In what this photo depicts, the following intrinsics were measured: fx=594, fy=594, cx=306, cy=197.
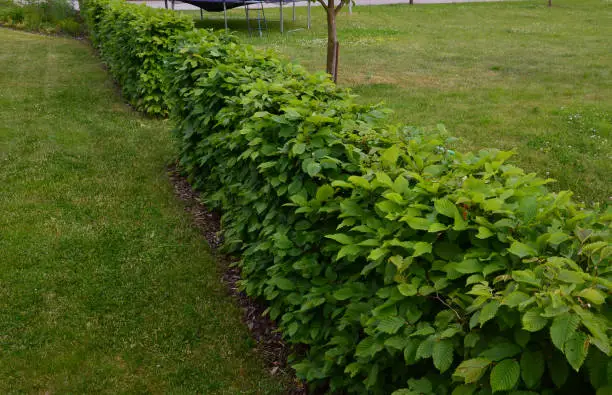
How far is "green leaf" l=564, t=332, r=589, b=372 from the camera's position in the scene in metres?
1.49

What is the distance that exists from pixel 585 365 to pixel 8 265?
377 cm

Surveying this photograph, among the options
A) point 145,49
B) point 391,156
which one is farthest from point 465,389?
point 145,49

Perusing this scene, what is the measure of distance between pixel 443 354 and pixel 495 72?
9386mm

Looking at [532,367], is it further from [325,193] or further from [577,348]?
[325,193]

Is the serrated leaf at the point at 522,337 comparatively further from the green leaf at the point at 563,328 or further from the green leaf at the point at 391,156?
the green leaf at the point at 391,156

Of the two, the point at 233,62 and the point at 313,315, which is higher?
the point at 233,62

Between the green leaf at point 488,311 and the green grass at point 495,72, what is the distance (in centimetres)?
385

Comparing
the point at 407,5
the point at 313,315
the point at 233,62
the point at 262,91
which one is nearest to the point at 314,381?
the point at 313,315

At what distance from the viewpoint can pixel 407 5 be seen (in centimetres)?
2155

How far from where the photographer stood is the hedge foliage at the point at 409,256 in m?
1.68

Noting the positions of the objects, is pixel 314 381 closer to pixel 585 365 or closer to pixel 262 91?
Result: pixel 585 365

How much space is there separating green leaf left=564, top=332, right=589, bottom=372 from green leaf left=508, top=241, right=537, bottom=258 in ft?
1.09

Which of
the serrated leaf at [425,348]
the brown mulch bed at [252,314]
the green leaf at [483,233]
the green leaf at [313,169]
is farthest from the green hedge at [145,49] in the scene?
the serrated leaf at [425,348]

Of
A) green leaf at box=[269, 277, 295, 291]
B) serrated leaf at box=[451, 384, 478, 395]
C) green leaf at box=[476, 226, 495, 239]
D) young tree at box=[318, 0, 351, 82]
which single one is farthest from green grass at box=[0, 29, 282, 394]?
young tree at box=[318, 0, 351, 82]
